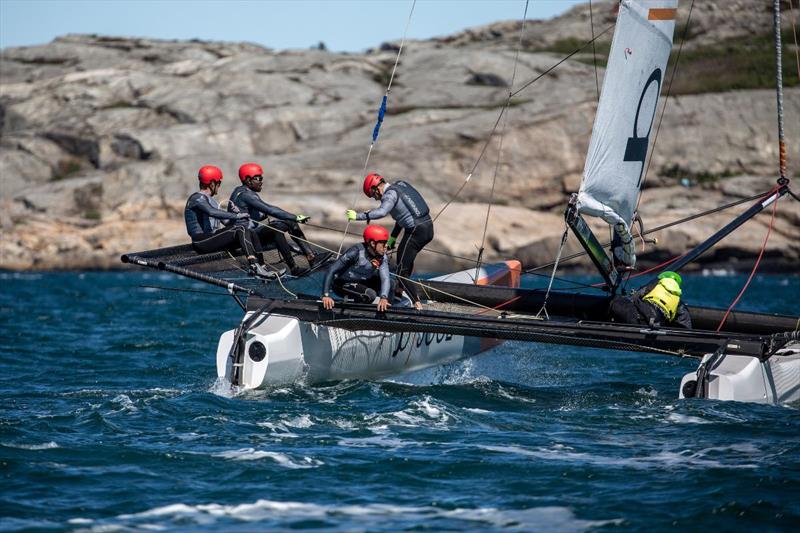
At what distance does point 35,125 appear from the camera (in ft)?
166

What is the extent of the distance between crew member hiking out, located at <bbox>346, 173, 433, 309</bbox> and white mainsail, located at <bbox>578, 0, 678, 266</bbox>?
243 centimetres

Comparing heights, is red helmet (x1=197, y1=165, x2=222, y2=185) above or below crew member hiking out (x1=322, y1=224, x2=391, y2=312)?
above

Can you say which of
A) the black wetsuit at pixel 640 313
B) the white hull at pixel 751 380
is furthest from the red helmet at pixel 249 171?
the white hull at pixel 751 380

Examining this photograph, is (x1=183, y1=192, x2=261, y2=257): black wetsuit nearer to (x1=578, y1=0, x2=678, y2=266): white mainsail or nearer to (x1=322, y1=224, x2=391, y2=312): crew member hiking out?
(x1=322, y1=224, x2=391, y2=312): crew member hiking out

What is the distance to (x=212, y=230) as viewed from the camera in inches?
515

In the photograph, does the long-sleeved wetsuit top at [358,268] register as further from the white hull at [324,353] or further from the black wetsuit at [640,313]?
the black wetsuit at [640,313]

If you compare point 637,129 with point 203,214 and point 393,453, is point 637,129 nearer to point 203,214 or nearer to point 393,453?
point 393,453

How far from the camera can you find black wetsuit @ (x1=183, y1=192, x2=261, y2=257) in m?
12.6

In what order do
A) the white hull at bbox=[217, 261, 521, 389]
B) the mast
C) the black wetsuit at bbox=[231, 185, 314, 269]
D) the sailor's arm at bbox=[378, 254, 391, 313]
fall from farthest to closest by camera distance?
1. the black wetsuit at bbox=[231, 185, 314, 269]
2. the mast
3. the sailor's arm at bbox=[378, 254, 391, 313]
4. the white hull at bbox=[217, 261, 521, 389]

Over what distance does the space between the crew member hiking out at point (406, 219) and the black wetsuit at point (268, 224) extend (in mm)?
1014

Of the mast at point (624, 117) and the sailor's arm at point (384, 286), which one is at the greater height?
the mast at point (624, 117)

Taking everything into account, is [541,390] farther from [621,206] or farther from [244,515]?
[244,515]

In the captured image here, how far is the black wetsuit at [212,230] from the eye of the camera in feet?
41.2

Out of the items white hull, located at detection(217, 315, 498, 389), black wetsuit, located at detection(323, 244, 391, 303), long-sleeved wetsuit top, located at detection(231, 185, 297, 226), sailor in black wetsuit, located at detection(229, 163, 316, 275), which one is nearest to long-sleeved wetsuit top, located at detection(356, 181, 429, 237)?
black wetsuit, located at detection(323, 244, 391, 303)
